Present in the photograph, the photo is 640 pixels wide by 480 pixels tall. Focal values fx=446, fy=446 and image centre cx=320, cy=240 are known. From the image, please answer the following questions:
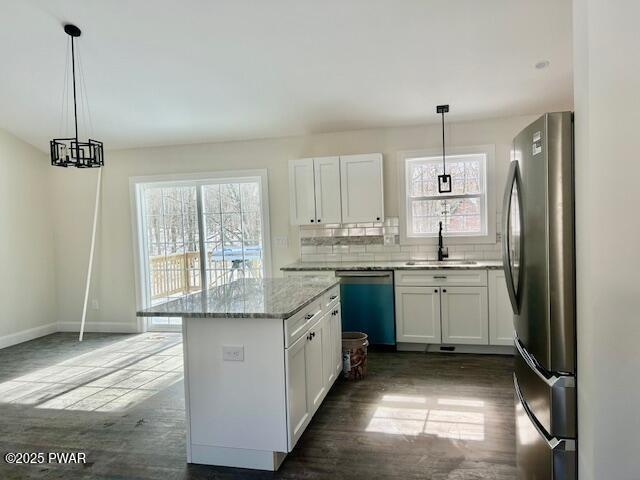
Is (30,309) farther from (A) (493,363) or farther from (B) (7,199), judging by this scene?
(A) (493,363)

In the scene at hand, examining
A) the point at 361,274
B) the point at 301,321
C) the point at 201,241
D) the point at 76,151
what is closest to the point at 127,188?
the point at 201,241

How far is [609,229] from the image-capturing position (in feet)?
4.59

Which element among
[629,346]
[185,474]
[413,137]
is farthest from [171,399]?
[413,137]

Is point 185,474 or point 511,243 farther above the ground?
point 511,243

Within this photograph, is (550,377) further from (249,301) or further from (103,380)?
(103,380)

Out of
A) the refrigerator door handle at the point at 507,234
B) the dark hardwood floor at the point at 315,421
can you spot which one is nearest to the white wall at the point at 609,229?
the refrigerator door handle at the point at 507,234

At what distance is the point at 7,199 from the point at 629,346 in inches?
246

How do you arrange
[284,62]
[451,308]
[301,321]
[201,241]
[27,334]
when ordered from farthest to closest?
[201,241] → [27,334] → [451,308] → [284,62] → [301,321]

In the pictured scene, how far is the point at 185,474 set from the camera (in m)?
2.46

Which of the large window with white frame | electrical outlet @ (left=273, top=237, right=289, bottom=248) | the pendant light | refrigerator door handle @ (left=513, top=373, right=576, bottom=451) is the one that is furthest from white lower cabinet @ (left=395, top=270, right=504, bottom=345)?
refrigerator door handle @ (left=513, top=373, right=576, bottom=451)

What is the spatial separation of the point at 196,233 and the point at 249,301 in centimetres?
326

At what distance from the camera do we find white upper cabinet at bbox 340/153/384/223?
15.6 feet

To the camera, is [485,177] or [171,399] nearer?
[171,399]

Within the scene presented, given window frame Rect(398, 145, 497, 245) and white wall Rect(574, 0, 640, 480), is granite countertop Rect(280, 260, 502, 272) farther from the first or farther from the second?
white wall Rect(574, 0, 640, 480)
